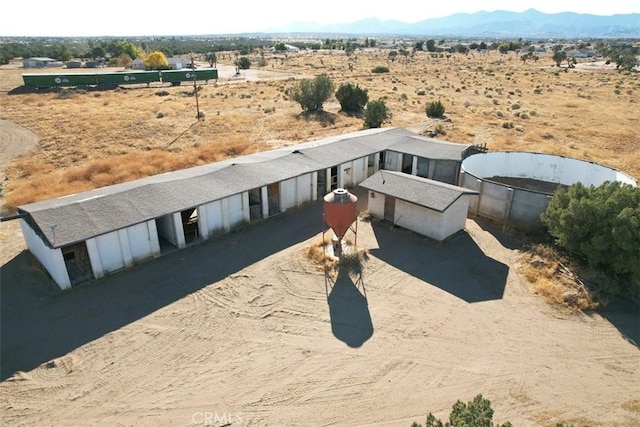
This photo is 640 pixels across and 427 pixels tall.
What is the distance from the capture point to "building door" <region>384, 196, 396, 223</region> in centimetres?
2289

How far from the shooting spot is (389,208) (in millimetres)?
23203

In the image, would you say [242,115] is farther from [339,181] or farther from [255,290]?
[255,290]

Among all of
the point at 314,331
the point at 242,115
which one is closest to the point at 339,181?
the point at 314,331

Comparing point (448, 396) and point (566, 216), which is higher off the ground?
Result: point (566, 216)

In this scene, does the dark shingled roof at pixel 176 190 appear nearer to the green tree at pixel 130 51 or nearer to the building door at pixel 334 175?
the building door at pixel 334 175

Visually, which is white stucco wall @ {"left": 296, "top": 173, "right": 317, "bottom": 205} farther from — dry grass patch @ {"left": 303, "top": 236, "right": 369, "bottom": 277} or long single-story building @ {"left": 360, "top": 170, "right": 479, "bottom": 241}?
dry grass patch @ {"left": 303, "top": 236, "right": 369, "bottom": 277}

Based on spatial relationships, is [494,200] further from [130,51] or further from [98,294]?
[130,51]

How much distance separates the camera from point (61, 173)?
30.1 m

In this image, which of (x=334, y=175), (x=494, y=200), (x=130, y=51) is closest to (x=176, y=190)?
(x=334, y=175)

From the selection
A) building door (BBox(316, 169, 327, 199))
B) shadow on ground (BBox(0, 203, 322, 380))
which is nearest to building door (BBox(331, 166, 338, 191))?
building door (BBox(316, 169, 327, 199))

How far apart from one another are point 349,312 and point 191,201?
31.0ft

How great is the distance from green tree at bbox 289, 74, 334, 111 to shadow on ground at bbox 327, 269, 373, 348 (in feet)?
115

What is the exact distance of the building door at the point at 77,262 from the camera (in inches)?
704

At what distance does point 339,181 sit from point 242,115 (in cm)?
2502
